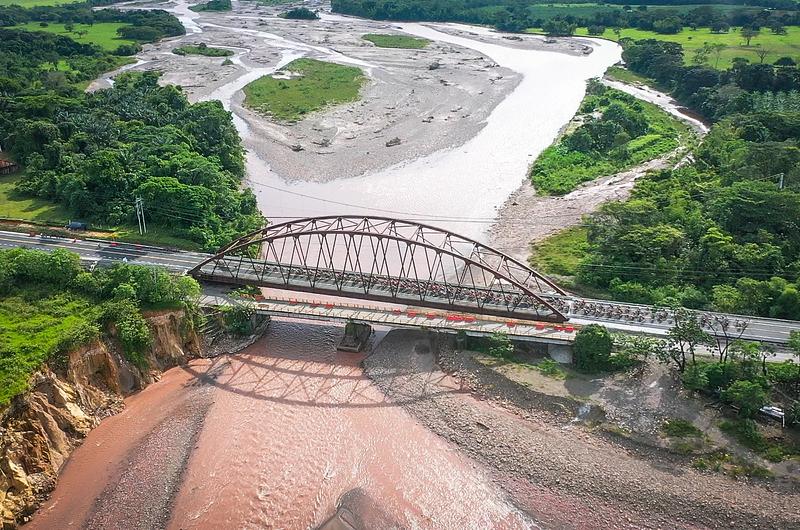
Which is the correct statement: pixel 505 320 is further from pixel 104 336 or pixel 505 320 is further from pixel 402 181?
pixel 402 181

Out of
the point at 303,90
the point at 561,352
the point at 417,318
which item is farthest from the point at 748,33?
the point at 417,318

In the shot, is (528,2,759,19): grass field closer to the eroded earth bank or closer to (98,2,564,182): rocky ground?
(98,2,564,182): rocky ground

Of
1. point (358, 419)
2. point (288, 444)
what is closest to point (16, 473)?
point (288, 444)

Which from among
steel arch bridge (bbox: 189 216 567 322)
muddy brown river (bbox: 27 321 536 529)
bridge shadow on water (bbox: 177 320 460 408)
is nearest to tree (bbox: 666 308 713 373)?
steel arch bridge (bbox: 189 216 567 322)

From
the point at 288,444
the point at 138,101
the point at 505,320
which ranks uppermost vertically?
the point at 138,101

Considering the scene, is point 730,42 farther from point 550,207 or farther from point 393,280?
point 393,280

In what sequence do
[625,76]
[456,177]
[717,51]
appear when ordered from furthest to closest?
[625,76]
[717,51]
[456,177]

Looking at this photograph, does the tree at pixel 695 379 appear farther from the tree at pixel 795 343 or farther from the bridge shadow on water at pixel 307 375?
the bridge shadow on water at pixel 307 375
